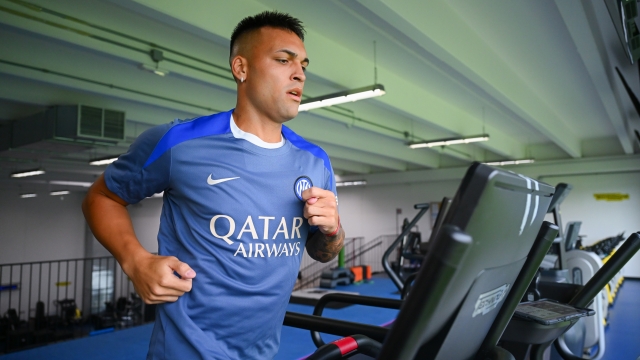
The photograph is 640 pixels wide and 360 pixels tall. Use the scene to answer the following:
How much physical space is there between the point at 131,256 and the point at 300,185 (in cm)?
45

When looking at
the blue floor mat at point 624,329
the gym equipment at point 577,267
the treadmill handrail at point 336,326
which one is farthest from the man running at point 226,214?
the blue floor mat at point 624,329

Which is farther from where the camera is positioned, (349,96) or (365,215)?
(365,215)

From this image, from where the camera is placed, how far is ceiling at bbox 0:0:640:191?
400 cm

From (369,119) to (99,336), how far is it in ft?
19.6

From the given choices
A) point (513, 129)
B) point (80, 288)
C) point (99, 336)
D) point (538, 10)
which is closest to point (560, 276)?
point (538, 10)

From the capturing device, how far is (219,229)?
3.34 ft

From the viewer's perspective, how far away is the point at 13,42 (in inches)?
189

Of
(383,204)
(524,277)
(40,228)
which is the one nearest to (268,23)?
(524,277)

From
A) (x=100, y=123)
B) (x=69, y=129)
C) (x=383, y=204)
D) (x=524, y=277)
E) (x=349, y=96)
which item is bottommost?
(x=524, y=277)

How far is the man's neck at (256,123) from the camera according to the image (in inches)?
46.4

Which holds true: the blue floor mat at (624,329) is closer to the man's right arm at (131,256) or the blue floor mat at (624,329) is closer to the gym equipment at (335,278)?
the man's right arm at (131,256)

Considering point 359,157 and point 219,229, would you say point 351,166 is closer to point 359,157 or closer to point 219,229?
point 359,157

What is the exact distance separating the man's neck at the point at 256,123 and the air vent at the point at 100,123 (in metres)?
5.85

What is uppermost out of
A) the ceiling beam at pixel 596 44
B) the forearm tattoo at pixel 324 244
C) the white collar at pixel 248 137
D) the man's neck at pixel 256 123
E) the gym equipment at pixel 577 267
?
the ceiling beam at pixel 596 44
